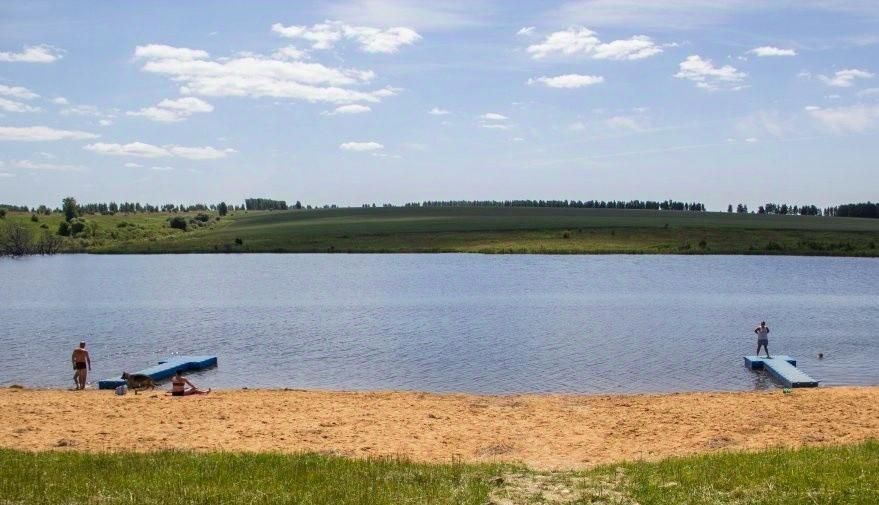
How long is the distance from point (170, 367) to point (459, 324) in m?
18.2

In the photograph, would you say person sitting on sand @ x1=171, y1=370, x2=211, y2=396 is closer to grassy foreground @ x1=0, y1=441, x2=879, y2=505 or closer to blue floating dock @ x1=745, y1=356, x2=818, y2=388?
grassy foreground @ x1=0, y1=441, x2=879, y2=505

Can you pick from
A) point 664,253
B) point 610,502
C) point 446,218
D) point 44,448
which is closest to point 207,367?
point 44,448

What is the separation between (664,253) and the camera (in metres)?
107

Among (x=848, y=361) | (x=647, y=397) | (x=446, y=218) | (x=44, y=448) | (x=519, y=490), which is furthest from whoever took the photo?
(x=446, y=218)

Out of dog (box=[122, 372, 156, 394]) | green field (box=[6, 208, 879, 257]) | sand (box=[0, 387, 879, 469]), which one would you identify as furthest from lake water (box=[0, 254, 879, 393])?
green field (box=[6, 208, 879, 257])

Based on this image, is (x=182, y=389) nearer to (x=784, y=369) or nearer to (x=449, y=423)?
(x=449, y=423)

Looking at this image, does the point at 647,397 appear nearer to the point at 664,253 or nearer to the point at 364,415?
the point at 364,415

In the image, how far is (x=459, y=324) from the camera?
47062 millimetres

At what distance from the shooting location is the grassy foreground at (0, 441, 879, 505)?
1243cm

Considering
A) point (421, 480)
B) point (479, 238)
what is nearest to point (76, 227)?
point (479, 238)

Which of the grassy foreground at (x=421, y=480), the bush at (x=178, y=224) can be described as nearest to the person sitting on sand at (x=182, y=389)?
the grassy foreground at (x=421, y=480)

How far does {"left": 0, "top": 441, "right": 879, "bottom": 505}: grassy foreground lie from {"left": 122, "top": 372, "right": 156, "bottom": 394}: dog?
40.8 feet

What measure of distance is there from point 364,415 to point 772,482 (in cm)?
1314

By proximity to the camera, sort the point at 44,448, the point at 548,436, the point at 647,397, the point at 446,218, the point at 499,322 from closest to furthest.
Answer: the point at 44,448
the point at 548,436
the point at 647,397
the point at 499,322
the point at 446,218
